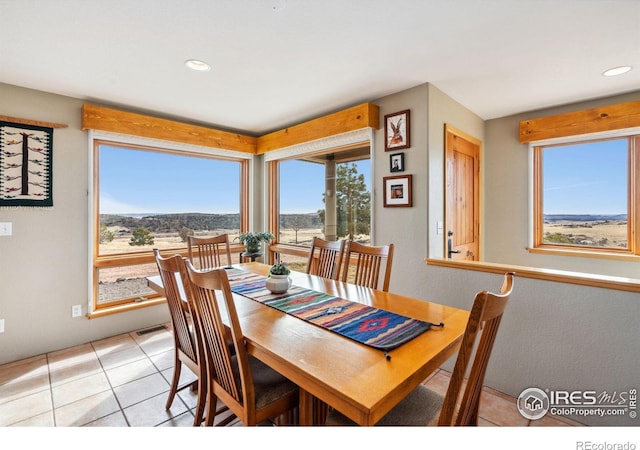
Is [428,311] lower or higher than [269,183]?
lower

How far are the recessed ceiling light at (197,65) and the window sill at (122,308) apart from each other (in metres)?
2.50

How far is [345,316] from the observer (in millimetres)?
1532

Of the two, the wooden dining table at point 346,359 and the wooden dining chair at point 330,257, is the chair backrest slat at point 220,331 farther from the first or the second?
the wooden dining chair at point 330,257

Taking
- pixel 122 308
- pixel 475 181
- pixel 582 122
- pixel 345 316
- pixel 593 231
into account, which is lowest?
pixel 122 308

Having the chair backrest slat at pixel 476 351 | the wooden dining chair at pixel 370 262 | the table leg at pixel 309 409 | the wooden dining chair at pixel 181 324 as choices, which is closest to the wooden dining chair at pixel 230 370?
the wooden dining chair at pixel 181 324

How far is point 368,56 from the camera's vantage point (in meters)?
2.14

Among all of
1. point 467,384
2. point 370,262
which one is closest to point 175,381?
point 370,262

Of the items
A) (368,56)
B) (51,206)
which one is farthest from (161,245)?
(368,56)

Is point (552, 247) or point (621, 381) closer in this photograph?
point (621, 381)

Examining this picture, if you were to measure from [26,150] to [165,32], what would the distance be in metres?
1.89

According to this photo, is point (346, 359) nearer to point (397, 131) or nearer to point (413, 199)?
point (413, 199)

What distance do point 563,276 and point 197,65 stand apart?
9.59ft

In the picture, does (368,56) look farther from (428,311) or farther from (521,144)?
(521,144)

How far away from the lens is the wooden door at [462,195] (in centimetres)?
295
